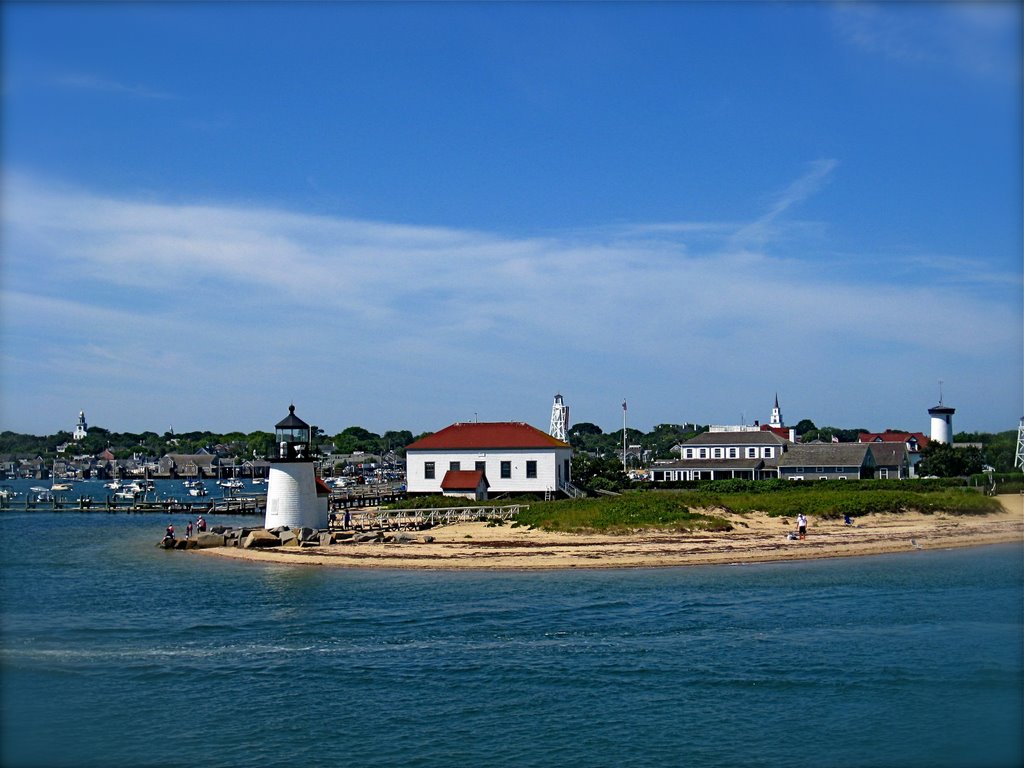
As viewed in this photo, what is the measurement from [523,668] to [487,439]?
36.7m

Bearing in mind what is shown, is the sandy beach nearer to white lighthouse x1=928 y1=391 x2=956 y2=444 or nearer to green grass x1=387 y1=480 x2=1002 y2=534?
green grass x1=387 y1=480 x2=1002 y2=534

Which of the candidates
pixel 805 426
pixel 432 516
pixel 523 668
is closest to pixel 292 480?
pixel 432 516

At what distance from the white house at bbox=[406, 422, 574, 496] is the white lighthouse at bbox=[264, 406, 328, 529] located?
14059mm

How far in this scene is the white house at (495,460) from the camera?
57.2m

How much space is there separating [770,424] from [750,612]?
254ft

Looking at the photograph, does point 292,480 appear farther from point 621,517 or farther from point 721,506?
point 721,506

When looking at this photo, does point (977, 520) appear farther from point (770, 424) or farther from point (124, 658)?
point (770, 424)

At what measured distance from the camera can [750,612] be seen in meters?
27.0

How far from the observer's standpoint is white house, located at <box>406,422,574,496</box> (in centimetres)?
5725

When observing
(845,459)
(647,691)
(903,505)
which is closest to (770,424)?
(845,459)

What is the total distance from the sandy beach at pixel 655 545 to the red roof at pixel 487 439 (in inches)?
456

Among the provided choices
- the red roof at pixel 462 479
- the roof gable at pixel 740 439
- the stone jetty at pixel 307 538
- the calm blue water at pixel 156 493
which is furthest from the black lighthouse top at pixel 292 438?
the roof gable at pixel 740 439

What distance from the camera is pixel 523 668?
21.9m

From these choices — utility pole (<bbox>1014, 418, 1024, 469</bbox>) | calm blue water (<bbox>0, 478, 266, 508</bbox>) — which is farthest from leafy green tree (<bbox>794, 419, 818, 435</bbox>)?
utility pole (<bbox>1014, 418, 1024, 469</bbox>)
